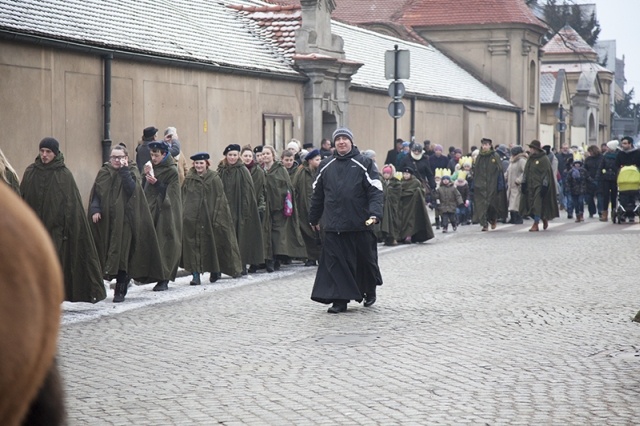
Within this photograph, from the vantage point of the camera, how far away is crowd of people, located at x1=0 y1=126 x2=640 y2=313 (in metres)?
12.0

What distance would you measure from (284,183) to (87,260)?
5.59 metres

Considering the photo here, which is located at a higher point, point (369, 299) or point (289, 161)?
point (289, 161)

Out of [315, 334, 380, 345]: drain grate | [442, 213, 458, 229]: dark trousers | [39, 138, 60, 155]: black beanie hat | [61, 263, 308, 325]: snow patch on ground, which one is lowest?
[61, 263, 308, 325]: snow patch on ground

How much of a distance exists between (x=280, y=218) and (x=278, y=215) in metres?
0.05

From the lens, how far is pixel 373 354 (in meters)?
9.03

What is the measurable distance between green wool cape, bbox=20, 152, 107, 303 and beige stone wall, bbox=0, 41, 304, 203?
21.6ft

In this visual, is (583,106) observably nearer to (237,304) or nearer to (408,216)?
(408,216)

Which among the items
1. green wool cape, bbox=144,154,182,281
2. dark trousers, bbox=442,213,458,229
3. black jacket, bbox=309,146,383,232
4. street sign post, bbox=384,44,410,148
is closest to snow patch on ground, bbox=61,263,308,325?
green wool cape, bbox=144,154,182,281

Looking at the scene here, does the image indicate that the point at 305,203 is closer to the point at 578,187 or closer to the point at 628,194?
the point at 628,194

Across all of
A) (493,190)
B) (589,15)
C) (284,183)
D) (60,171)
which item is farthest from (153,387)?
(589,15)

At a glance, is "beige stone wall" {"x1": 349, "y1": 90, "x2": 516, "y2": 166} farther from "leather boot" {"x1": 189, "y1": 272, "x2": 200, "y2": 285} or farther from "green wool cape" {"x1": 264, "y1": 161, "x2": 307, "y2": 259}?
"leather boot" {"x1": 189, "y1": 272, "x2": 200, "y2": 285}

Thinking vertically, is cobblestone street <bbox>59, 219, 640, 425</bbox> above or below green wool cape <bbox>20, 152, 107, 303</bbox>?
below

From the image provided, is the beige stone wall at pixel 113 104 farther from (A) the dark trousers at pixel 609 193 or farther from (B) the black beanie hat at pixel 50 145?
(A) the dark trousers at pixel 609 193

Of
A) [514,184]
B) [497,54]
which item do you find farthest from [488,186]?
[497,54]
